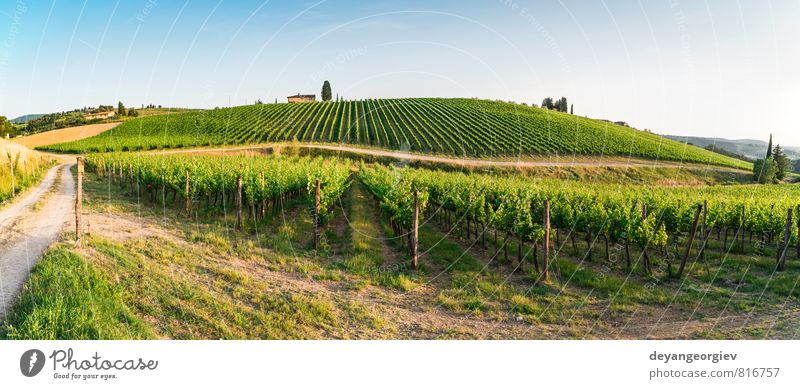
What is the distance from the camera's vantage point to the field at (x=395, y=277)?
7.00 metres

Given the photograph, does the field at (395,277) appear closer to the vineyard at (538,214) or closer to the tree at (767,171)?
the vineyard at (538,214)

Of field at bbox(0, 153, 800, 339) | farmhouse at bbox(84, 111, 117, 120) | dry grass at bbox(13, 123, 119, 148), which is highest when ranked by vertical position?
farmhouse at bbox(84, 111, 117, 120)

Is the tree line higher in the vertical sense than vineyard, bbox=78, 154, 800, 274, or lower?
higher

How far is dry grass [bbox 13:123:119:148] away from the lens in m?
64.7

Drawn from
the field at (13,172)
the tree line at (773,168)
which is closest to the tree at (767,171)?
the tree line at (773,168)

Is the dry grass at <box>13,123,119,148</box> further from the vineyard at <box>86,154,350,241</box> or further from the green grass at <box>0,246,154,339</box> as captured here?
the green grass at <box>0,246,154,339</box>

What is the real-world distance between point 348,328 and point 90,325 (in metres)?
3.82

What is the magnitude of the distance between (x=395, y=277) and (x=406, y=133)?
161ft

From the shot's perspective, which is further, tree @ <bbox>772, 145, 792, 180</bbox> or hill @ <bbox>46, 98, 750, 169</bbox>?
tree @ <bbox>772, 145, 792, 180</bbox>

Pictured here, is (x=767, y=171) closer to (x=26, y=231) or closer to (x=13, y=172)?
(x=26, y=231)

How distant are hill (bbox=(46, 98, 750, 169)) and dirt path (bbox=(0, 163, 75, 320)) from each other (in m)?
35.8
